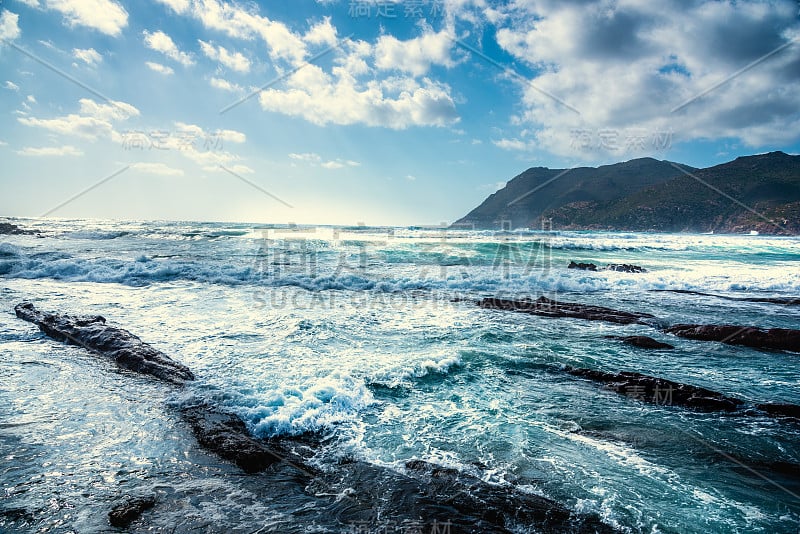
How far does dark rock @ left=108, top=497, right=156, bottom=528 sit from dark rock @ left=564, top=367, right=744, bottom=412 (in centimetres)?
589

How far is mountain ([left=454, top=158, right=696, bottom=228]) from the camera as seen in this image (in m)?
124

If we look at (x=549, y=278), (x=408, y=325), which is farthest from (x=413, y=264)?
(x=408, y=325)

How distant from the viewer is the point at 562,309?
424 inches

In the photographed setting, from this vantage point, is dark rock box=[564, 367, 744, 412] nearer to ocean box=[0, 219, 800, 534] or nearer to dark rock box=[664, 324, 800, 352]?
ocean box=[0, 219, 800, 534]

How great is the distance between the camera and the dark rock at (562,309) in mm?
9948

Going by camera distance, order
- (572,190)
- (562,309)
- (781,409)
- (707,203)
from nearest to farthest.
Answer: (781,409)
(562,309)
(707,203)
(572,190)

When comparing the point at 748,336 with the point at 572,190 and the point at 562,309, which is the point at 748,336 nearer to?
the point at 562,309

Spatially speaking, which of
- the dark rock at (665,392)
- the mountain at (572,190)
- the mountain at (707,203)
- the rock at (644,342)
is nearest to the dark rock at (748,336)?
Answer: the rock at (644,342)

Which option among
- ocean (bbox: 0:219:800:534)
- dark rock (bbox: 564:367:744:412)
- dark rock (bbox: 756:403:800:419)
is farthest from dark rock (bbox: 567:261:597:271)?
dark rock (bbox: 756:403:800:419)

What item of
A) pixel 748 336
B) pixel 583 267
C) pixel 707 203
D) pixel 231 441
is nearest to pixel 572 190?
pixel 707 203

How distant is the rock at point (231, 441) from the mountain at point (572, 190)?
119160mm

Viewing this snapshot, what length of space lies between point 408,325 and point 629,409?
517cm

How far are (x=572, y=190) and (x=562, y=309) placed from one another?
464 ft

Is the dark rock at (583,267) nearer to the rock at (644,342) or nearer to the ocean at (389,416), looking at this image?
the ocean at (389,416)
